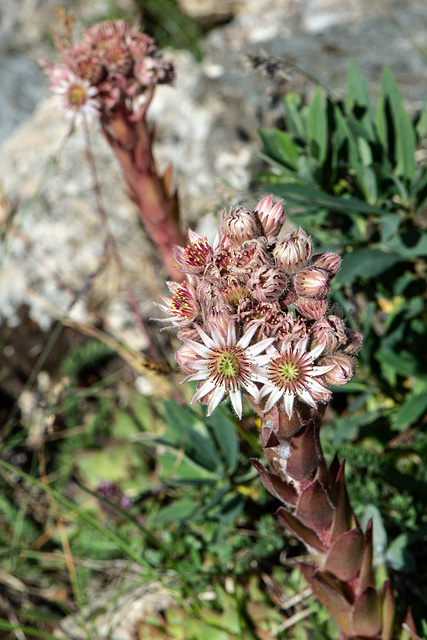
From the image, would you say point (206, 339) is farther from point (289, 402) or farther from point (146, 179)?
point (146, 179)

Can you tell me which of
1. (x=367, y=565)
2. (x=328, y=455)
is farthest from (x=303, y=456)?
(x=328, y=455)

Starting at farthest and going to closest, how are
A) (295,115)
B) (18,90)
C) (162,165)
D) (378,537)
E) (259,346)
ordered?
(18,90) → (162,165) → (295,115) → (378,537) → (259,346)

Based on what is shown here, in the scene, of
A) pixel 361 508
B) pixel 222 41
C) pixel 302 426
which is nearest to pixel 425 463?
pixel 361 508

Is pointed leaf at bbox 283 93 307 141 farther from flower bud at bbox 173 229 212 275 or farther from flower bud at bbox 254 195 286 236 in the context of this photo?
flower bud at bbox 173 229 212 275

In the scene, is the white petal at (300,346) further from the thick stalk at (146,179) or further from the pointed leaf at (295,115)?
the pointed leaf at (295,115)

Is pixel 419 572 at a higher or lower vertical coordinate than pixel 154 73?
lower

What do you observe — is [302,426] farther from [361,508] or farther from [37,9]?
[37,9]

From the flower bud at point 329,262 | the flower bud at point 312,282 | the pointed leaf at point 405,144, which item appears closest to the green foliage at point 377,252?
the pointed leaf at point 405,144
